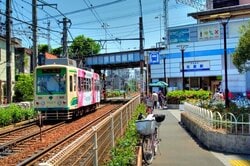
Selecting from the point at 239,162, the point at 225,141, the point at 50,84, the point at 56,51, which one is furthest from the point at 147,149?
the point at 56,51

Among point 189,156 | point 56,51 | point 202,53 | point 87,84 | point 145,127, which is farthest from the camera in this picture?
point 56,51

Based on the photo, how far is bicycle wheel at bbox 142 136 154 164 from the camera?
34.9ft

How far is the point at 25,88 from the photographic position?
39.0 metres

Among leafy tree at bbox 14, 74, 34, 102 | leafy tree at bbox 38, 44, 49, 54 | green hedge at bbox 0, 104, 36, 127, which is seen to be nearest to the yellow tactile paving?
green hedge at bbox 0, 104, 36, 127

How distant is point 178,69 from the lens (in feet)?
228

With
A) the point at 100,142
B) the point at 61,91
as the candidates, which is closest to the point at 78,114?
the point at 61,91

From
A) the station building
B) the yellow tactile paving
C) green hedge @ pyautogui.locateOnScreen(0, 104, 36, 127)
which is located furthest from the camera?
the station building

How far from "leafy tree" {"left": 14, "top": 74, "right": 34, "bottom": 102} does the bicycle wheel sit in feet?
92.9

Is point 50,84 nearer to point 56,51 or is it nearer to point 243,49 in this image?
point 243,49

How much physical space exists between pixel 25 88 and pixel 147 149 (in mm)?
29854

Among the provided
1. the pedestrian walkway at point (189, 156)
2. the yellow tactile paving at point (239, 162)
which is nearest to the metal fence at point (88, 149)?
the pedestrian walkway at point (189, 156)

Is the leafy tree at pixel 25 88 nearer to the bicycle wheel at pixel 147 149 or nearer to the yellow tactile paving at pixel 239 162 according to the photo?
the bicycle wheel at pixel 147 149

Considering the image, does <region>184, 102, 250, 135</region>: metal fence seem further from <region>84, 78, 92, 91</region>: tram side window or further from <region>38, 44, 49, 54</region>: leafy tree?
<region>38, 44, 49, 54</region>: leafy tree

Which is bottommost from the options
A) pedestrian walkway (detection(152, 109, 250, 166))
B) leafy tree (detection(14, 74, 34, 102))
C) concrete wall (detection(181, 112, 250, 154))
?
pedestrian walkway (detection(152, 109, 250, 166))
